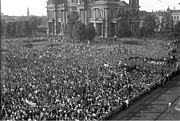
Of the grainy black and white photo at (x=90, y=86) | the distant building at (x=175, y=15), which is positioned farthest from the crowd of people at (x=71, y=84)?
the distant building at (x=175, y=15)

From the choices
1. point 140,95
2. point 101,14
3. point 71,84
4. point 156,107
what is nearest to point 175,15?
point 101,14

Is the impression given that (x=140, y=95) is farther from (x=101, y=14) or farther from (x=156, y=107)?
(x=101, y=14)

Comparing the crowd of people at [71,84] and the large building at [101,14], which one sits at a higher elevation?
the large building at [101,14]

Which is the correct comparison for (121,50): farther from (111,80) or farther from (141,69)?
(111,80)

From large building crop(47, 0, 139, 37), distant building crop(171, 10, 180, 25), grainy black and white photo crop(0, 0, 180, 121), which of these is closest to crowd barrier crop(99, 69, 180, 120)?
grainy black and white photo crop(0, 0, 180, 121)

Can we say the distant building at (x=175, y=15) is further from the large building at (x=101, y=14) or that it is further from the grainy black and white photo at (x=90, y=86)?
the grainy black and white photo at (x=90, y=86)

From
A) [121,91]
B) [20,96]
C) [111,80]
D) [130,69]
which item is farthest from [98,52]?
[20,96]
